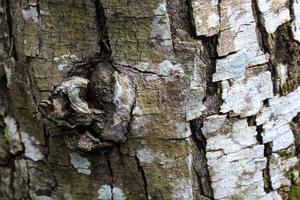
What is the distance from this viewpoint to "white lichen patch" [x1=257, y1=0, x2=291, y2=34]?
1.25 m

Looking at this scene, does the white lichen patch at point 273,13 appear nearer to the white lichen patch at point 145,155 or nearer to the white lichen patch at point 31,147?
the white lichen patch at point 145,155

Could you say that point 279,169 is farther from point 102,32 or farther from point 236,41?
point 102,32

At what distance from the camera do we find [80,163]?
4.43ft

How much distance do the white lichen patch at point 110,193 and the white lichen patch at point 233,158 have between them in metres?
0.20

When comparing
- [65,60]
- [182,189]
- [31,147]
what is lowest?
[182,189]

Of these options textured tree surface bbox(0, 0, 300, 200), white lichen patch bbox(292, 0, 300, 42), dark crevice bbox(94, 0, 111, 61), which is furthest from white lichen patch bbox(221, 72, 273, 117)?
dark crevice bbox(94, 0, 111, 61)

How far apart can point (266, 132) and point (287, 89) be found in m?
0.11

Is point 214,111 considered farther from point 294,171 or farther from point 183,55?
point 294,171

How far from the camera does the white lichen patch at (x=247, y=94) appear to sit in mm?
1267

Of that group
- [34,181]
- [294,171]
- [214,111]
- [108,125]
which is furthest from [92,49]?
[294,171]

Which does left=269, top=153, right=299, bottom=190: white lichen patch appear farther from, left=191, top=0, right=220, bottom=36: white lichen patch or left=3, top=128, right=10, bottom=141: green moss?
left=3, top=128, right=10, bottom=141: green moss

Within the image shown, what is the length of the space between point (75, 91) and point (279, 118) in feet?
1.49

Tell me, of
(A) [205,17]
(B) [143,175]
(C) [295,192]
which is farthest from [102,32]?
(C) [295,192]

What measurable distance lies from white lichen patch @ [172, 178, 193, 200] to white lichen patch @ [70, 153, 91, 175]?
0.62 ft
